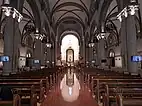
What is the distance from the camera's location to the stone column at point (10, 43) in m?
10.8

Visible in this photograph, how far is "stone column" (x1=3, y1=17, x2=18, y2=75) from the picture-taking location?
35.4ft

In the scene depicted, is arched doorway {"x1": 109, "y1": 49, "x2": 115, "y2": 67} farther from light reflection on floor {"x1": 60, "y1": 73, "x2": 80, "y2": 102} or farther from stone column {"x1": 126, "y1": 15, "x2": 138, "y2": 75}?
light reflection on floor {"x1": 60, "y1": 73, "x2": 80, "y2": 102}

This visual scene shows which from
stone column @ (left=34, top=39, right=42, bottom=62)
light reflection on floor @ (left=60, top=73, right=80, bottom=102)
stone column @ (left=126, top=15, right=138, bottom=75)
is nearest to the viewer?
light reflection on floor @ (left=60, top=73, right=80, bottom=102)

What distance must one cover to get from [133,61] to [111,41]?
24090 mm

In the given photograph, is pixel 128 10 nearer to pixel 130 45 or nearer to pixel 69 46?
pixel 130 45

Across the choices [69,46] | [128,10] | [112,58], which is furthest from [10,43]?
[69,46]

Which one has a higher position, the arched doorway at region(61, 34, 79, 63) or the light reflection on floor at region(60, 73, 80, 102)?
the arched doorway at region(61, 34, 79, 63)

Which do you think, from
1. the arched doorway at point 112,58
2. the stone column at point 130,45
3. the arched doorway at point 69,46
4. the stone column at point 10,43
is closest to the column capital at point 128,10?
the stone column at point 130,45

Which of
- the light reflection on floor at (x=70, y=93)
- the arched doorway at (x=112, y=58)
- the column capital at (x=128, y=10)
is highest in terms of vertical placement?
the column capital at (x=128, y=10)

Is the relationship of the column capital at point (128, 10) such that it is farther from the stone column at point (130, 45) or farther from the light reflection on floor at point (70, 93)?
the light reflection on floor at point (70, 93)

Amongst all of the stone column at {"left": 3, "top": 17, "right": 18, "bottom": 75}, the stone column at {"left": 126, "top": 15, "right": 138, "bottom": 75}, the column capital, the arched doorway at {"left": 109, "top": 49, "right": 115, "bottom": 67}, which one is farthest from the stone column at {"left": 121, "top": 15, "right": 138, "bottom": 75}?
the arched doorway at {"left": 109, "top": 49, "right": 115, "bottom": 67}

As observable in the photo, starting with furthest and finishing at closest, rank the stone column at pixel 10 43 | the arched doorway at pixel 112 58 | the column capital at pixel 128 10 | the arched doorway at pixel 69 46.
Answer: the arched doorway at pixel 69 46 < the arched doorway at pixel 112 58 < the stone column at pixel 10 43 < the column capital at pixel 128 10

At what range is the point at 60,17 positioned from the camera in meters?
32.5

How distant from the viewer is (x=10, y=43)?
11.0m
